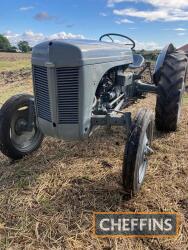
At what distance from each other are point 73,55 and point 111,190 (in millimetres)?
1448

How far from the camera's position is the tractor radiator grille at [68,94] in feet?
10.2

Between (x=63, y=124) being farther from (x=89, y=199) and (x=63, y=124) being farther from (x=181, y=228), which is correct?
(x=181, y=228)

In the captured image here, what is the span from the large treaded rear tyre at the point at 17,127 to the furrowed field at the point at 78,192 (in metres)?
0.17

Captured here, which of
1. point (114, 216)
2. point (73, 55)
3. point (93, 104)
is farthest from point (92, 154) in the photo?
point (73, 55)

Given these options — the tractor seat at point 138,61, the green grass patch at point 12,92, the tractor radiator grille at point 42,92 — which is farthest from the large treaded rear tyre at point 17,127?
the green grass patch at point 12,92

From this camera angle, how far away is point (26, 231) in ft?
9.31

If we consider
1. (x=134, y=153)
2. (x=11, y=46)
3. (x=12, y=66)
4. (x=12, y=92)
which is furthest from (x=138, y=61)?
(x=11, y=46)

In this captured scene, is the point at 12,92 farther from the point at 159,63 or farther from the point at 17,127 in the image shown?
the point at 17,127

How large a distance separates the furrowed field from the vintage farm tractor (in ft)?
0.81

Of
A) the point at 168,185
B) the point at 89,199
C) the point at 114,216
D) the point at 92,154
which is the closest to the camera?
the point at 114,216

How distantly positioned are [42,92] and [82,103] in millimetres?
483

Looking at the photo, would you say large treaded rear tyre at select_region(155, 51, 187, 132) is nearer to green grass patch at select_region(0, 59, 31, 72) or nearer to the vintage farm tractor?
the vintage farm tractor

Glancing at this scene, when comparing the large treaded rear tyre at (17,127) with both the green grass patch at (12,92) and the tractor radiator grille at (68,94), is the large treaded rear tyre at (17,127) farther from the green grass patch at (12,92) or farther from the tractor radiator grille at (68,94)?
the green grass patch at (12,92)

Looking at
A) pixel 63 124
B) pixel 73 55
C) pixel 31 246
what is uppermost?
pixel 73 55
